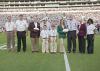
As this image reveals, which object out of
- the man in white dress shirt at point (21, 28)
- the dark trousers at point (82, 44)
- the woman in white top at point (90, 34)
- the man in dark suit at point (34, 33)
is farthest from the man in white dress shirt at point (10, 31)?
the woman in white top at point (90, 34)

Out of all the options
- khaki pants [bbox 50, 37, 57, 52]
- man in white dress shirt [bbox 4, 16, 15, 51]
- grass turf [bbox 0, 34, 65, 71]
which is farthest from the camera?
man in white dress shirt [bbox 4, 16, 15, 51]

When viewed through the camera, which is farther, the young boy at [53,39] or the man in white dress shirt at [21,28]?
the man in white dress shirt at [21,28]

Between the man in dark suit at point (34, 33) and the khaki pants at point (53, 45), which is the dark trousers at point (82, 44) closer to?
the khaki pants at point (53, 45)

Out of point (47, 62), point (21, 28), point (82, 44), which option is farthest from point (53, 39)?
point (47, 62)

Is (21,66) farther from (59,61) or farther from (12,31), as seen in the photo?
(12,31)

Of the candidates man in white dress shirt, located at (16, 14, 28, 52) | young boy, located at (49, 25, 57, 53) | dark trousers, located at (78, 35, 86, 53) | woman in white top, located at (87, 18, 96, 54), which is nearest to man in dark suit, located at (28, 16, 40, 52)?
man in white dress shirt, located at (16, 14, 28, 52)

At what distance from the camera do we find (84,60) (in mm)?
21953

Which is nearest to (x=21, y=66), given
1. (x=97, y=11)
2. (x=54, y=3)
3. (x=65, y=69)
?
(x=65, y=69)

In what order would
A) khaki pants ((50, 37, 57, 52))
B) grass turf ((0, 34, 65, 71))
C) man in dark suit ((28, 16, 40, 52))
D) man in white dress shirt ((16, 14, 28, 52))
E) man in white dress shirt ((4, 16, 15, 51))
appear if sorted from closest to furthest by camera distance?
grass turf ((0, 34, 65, 71)) < khaki pants ((50, 37, 57, 52)) < man in white dress shirt ((16, 14, 28, 52)) < man in dark suit ((28, 16, 40, 52)) < man in white dress shirt ((4, 16, 15, 51))

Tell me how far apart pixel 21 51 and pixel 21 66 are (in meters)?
7.19

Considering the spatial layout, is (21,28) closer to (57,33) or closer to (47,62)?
(57,33)

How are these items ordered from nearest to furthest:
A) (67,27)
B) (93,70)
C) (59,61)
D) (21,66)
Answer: (93,70)
(21,66)
(59,61)
(67,27)

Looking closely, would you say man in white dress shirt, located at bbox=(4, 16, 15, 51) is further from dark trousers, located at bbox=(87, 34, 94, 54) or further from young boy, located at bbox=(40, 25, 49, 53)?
dark trousers, located at bbox=(87, 34, 94, 54)

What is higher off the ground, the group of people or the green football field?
the group of people
